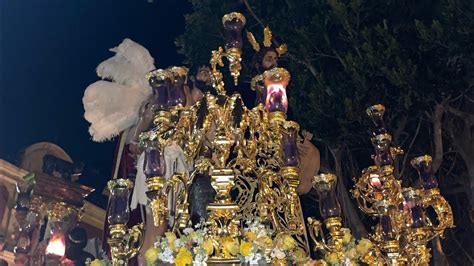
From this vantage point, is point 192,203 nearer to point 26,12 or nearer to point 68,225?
point 68,225

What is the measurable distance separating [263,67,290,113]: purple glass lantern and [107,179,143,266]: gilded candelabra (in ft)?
3.39

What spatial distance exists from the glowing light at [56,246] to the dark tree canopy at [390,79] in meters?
2.72

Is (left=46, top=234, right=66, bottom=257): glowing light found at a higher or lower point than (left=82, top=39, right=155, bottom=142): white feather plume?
lower

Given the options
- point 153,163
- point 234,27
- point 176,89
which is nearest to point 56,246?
point 153,163

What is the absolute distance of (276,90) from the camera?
14.3 ft

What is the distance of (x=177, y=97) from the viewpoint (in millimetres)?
4301

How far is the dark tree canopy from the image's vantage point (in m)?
6.59

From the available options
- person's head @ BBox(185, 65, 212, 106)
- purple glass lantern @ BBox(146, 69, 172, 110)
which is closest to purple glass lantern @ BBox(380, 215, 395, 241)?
purple glass lantern @ BBox(146, 69, 172, 110)

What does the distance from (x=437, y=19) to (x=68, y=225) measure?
4.16 metres

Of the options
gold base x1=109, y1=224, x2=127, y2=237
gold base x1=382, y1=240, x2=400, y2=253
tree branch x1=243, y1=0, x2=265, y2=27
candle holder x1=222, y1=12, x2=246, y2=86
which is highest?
tree branch x1=243, y1=0, x2=265, y2=27

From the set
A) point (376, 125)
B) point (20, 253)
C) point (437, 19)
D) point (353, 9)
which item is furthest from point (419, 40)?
point (20, 253)

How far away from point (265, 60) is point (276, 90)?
1.47m

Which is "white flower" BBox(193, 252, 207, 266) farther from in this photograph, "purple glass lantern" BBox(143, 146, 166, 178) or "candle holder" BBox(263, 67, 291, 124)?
"candle holder" BBox(263, 67, 291, 124)

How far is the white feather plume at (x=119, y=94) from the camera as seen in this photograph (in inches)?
218
